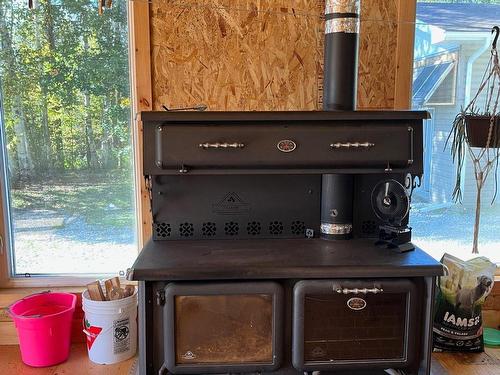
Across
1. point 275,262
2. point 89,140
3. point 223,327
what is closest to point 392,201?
point 275,262

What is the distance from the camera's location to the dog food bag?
84.0 inches

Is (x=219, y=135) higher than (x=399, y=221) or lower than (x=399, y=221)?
higher

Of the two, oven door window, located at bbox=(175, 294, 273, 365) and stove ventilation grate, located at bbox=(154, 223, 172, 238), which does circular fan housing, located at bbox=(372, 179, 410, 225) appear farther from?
stove ventilation grate, located at bbox=(154, 223, 172, 238)

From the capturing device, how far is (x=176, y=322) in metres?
1.62

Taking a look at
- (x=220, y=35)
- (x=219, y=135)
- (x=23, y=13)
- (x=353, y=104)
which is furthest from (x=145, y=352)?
(x=23, y=13)

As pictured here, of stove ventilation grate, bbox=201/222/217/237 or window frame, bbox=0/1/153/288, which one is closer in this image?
stove ventilation grate, bbox=201/222/217/237

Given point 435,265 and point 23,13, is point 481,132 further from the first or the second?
point 23,13

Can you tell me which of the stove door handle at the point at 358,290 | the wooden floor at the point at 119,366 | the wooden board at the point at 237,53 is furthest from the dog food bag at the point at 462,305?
the wooden board at the point at 237,53

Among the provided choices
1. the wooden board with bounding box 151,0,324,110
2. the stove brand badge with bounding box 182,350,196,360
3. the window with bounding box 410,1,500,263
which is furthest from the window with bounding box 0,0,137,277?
the window with bounding box 410,1,500,263

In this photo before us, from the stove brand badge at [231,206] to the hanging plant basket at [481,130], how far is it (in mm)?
1020

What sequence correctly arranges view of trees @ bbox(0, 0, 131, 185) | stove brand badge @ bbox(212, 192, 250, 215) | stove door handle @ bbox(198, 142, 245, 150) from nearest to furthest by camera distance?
stove door handle @ bbox(198, 142, 245, 150)
stove brand badge @ bbox(212, 192, 250, 215)
view of trees @ bbox(0, 0, 131, 185)

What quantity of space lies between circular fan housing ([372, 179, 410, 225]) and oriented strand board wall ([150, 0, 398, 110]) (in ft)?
1.77

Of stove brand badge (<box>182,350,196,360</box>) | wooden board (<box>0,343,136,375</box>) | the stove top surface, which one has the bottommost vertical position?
wooden board (<box>0,343,136,375</box>)

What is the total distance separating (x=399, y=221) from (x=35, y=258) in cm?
170
